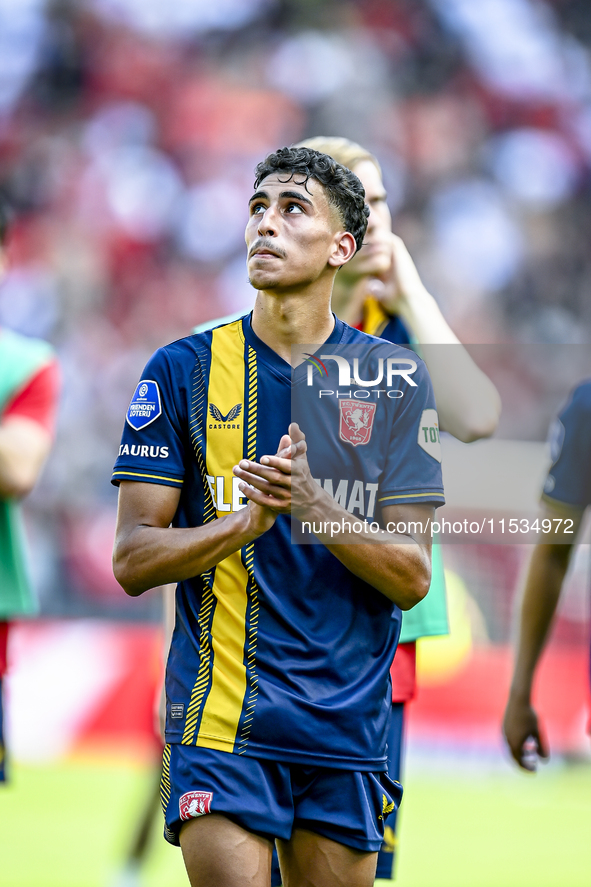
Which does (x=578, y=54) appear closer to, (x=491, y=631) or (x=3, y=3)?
(x=3, y=3)

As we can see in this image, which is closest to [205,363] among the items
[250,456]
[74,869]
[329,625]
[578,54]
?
[250,456]

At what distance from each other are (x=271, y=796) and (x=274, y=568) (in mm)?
515

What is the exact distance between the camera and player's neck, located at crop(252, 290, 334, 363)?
2836 mm

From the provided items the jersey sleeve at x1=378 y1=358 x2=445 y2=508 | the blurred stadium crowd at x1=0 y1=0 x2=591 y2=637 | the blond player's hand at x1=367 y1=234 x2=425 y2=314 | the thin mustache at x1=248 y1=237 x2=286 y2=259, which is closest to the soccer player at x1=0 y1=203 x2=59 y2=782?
the blond player's hand at x1=367 y1=234 x2=425 y2=314

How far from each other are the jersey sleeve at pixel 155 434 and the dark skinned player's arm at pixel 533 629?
137 centimetres

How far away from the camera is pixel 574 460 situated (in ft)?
11.4

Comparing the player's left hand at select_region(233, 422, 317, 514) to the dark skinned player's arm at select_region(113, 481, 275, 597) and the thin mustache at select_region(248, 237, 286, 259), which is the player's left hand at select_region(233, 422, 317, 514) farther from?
the thin mustache at select_region(248, 237, 286, 259)

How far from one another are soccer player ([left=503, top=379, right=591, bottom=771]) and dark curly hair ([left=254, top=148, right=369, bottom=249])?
991 millimetres

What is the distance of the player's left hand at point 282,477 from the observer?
7.73ft

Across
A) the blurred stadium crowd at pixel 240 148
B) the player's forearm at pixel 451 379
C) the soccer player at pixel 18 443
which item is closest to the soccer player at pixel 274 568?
the player's forearm at pixel 451 379

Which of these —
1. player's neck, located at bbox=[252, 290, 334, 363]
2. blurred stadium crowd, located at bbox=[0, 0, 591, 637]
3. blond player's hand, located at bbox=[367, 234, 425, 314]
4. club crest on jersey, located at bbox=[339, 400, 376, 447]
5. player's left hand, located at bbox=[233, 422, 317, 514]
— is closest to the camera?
player's left hand, located at bbox=[233, 422, 317, 514]

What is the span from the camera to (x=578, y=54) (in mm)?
14391

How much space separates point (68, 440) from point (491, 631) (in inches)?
226

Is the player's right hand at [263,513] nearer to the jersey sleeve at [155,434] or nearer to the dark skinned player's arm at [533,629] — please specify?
the jersey sleeve at [155,434]
